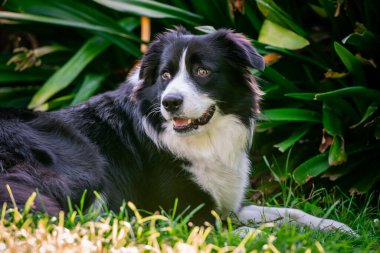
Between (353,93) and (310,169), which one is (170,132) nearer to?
(310,169)

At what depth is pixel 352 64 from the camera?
452 cm

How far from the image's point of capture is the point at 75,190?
3455 millimetres

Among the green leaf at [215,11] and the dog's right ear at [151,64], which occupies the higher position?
the green leaf at [215,11]

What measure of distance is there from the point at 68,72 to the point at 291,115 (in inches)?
80.8

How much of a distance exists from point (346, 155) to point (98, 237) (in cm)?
239

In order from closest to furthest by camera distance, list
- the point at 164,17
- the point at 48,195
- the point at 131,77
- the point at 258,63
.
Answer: the point at 48,195, the point at 258,63, the point at 131,77, the point at 164,17

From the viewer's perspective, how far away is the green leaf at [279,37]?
4684 millimetres

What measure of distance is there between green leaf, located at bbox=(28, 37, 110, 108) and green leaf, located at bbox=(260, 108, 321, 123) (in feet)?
5.80

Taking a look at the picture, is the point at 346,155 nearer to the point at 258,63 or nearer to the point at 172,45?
the point at 258,63

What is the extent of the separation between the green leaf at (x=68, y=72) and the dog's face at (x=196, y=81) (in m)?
1.65

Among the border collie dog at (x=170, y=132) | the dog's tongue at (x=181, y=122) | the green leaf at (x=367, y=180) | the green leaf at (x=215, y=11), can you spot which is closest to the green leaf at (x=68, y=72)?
the green leaf at (x=215, y=11)

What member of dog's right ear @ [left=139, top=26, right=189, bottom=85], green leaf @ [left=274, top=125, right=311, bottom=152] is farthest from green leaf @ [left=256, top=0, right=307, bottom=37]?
dog's right ear @ [left=139, top=26, right=189, bottom=85]

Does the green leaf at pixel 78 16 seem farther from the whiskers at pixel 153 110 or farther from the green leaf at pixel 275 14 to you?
the whiskers at pixel 153 110

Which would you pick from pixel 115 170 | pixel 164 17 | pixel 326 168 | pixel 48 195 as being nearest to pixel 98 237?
pixel 48 195
